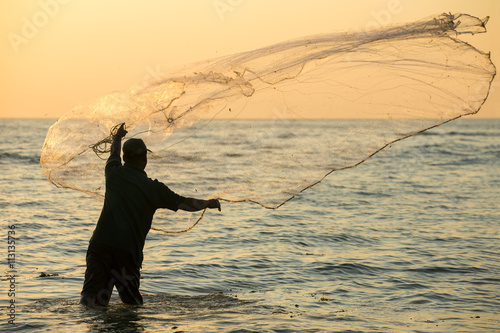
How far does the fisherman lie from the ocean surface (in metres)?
0.53

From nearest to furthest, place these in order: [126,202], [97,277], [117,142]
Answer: [126,202]
[97,277]
[117,142]

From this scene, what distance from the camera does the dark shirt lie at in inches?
208

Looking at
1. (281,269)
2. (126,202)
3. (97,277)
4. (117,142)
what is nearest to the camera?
(126,202)

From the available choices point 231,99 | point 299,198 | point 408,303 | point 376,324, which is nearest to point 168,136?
point 231,99

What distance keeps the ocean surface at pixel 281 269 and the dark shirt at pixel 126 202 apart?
0.84 m

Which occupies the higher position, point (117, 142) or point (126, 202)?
point (117, 142)

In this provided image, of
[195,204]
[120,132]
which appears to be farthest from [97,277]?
[120,132]

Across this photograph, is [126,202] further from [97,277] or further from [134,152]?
[97,277]

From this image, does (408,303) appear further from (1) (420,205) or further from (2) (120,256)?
(1) (420,205)

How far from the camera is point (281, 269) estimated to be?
907cm

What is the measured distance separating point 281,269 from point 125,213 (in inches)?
168

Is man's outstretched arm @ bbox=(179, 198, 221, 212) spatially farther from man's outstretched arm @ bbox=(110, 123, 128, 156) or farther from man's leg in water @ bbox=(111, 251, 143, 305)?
man's outstretched arm @ bbox=(110, 123, 128, 156)

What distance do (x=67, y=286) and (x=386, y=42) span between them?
4816mm

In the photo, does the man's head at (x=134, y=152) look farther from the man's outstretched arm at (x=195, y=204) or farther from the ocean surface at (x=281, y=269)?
the ocean surface at (x=281, y=269)
